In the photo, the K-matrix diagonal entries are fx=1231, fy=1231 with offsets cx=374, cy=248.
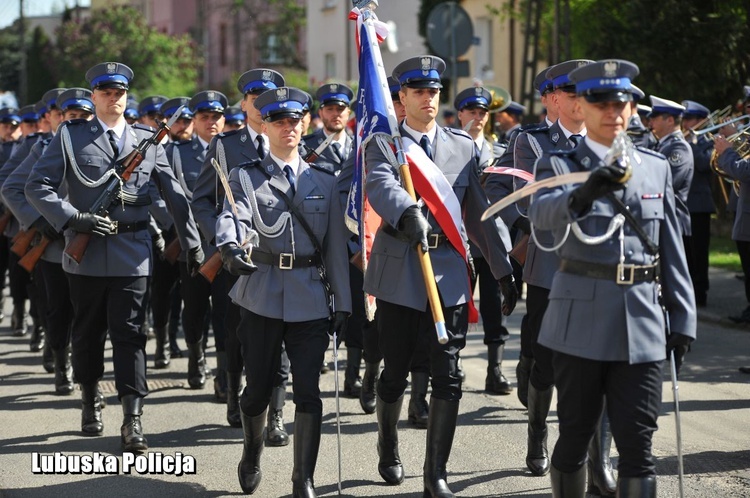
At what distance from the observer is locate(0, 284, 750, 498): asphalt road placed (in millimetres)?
6812

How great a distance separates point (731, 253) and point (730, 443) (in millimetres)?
10238

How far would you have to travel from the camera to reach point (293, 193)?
6668mm

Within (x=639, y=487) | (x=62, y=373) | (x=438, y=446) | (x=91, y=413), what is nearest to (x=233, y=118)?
(x=62, y=373)

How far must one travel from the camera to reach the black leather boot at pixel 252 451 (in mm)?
6746

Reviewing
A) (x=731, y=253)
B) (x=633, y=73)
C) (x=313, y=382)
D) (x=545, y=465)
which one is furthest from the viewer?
(x=731, y=253)

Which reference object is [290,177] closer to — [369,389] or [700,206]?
[369,389]

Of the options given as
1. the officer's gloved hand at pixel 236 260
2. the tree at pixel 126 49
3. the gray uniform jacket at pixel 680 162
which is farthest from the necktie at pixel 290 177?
the tree at pixel 126 49

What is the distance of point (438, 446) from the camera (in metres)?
6.37

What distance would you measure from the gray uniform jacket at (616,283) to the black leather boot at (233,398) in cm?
342

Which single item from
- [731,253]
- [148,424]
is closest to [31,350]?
[148,424]

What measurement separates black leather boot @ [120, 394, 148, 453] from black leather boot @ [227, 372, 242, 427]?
2.34ft

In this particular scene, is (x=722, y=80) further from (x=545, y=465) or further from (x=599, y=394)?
(x=599, y=394)

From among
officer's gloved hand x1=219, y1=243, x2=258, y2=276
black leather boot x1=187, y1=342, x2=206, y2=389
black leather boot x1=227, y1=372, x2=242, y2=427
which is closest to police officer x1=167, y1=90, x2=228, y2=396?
black leather boot x1=187, y1=342, x2=206, y2=389

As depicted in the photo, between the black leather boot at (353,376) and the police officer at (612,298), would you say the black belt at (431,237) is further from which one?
the black leather boot at (353,376)
